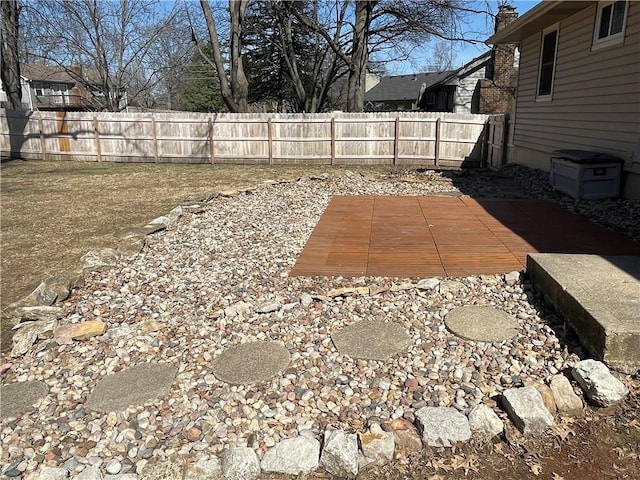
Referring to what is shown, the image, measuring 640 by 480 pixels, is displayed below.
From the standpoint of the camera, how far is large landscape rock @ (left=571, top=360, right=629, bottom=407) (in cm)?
218

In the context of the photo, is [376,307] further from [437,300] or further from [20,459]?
[20,459]

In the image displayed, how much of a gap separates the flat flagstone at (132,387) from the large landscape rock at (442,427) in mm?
1329

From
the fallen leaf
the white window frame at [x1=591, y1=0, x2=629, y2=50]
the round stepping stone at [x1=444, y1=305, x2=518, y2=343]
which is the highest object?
the white window frame at [x1=591, y1=0, x2=629, y2=50]

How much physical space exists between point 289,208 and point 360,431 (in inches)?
194

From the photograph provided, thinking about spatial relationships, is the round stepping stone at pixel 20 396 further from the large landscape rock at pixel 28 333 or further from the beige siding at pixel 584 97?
the beige siding at pixel 584 97

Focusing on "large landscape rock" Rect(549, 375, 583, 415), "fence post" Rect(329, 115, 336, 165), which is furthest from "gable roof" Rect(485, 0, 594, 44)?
"large landscape rock" Rect(549, 375, 583, 415)

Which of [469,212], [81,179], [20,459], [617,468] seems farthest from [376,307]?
[81,179]

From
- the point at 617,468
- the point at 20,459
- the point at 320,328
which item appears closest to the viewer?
the point at 617,468

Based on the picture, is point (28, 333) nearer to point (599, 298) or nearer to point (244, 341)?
point (244, 341)

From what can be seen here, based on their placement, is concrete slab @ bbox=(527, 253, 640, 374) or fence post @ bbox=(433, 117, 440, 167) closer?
→ concrete slab @ bbox=(527, 253, 640, 374)

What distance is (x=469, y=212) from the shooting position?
20.0 ft

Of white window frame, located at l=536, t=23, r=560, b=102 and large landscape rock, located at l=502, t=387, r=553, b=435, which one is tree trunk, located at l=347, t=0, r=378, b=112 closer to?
white window frame, located at l=536, t=23, r=560, b=102

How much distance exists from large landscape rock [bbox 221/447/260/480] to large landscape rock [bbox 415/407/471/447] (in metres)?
0.74

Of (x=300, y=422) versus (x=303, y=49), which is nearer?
(x=300, y=422)
